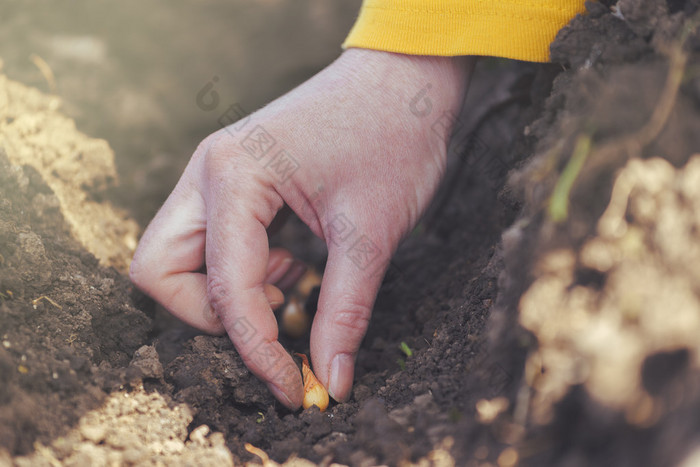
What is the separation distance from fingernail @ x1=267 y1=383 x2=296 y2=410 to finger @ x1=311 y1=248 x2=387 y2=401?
0.36ft

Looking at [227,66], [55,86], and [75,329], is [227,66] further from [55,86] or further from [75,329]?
[75,329]

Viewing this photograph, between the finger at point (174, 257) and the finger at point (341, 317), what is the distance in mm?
361

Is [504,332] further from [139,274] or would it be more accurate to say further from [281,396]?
[139,274]

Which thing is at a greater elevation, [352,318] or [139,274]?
[139,274]

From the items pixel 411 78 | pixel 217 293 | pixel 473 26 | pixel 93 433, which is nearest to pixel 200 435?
pixel 93 433

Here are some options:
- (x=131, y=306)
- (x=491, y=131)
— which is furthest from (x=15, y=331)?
(x=491, y=131)

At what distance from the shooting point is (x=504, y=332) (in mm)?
846

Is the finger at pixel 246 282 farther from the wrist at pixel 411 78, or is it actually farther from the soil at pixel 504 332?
the wrist at pixel 411 78

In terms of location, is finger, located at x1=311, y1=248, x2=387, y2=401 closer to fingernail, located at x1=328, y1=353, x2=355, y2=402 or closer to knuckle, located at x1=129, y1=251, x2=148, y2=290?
fingernail, located at x1=328, y1=353, x2=355, y2=402

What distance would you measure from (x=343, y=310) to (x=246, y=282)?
0.88 feet

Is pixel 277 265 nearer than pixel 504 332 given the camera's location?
No

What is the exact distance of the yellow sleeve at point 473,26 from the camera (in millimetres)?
1394

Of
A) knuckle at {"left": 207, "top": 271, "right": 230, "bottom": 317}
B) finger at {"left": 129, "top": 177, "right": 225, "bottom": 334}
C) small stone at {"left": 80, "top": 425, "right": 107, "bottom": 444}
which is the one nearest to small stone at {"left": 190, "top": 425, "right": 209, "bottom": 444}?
small stone at {"left": 80, "top": 425, "right": 107, "bottom": 444}

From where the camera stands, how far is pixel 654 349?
2.18 ft
